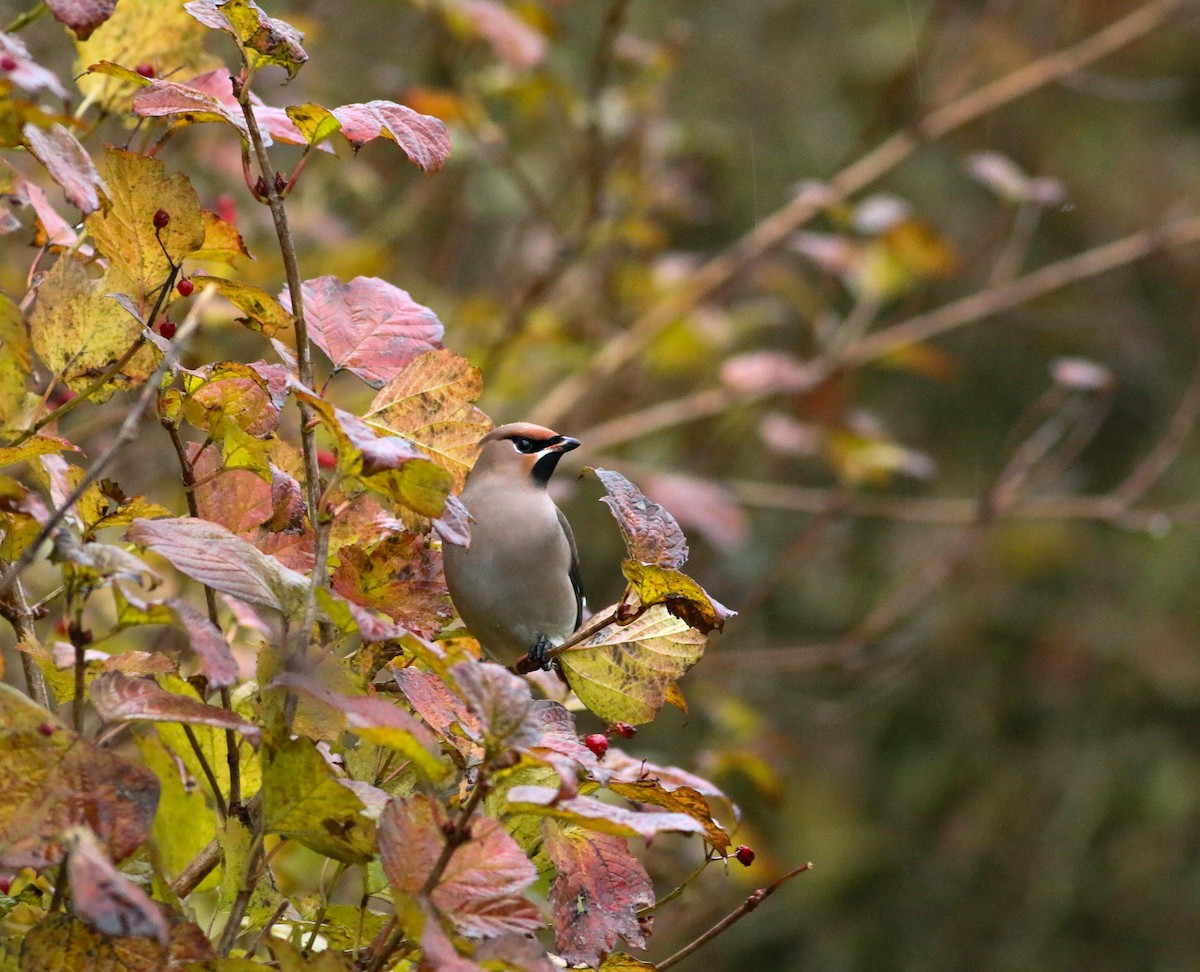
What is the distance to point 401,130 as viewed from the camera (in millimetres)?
1207

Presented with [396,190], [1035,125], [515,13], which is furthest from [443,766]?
[1035,125]

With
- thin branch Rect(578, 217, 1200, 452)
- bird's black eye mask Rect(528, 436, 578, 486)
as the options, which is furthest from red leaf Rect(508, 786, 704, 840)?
thin branch Rect(578, 217, 1200, 452)

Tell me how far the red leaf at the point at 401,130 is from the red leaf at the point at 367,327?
0.45ft

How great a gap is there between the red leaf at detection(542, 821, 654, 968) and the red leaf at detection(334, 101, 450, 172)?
55 cm

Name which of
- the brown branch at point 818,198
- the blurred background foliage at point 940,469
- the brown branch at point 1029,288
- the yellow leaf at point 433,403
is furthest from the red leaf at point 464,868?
the blurred background foliage at point 940,469

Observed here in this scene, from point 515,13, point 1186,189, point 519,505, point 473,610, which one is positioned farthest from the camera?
point 1186,189

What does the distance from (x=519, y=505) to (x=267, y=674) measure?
1231 millimetres

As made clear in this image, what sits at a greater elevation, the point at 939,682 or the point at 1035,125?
the point at 1035,125

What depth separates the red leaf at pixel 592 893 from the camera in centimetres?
112

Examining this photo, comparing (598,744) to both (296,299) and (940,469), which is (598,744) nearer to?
(296,299)

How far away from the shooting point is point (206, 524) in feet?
3.56

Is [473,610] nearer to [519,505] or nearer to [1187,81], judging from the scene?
[519,505]

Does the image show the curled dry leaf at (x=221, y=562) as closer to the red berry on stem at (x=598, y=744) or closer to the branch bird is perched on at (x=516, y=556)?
the red berry on stem at (x=598, y=744)

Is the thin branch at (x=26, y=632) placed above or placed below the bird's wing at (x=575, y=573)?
above
